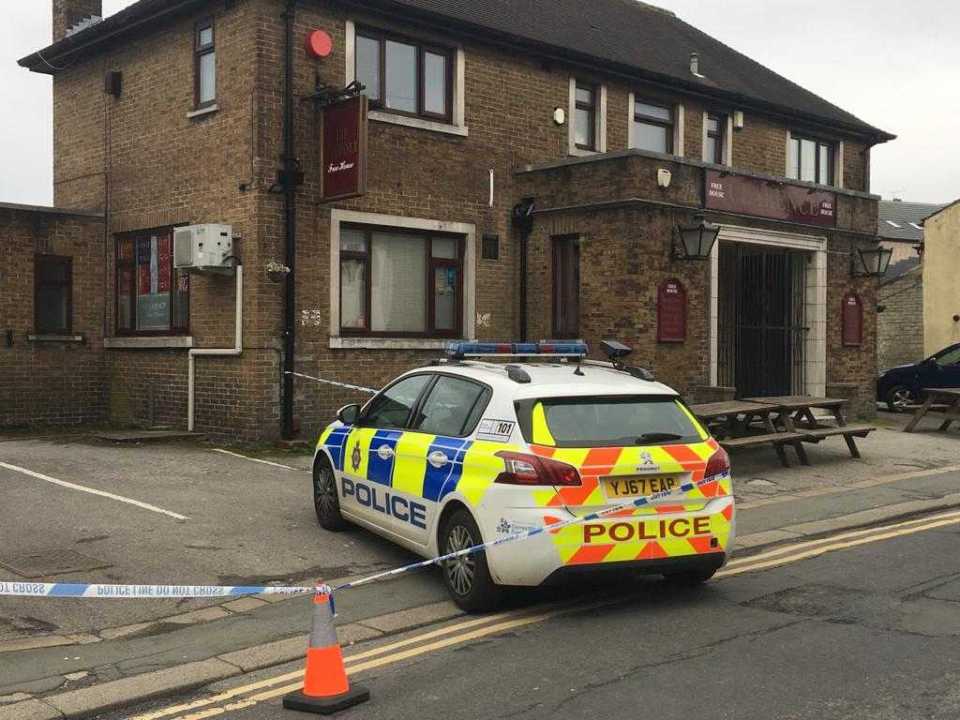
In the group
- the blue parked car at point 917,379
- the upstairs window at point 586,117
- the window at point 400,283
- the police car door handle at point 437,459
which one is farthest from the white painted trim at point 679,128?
the police car door handle at point 437,459

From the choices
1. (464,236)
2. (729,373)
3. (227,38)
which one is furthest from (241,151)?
(729,373)

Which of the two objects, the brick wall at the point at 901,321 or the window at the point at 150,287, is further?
the brick wall at the point at 901,321

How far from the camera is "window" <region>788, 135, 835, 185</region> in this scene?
74.1 feet

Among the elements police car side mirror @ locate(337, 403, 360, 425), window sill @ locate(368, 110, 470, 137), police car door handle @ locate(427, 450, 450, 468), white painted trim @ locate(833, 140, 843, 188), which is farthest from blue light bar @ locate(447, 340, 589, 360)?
white painted trim @ locate(833, 140, 843, 188)

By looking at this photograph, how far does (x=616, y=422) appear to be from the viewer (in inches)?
275

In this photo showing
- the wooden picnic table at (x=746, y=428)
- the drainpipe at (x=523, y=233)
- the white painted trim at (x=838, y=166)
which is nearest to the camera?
the wooden picnic table at (x=746, y=428)

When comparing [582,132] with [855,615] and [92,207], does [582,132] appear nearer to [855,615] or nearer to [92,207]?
[92,207]

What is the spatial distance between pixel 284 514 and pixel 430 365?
2.58 metres

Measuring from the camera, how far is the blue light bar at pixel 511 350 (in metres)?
8.53

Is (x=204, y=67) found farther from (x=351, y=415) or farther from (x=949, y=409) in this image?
(x=949, y=409)

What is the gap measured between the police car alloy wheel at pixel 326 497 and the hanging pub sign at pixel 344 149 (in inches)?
222

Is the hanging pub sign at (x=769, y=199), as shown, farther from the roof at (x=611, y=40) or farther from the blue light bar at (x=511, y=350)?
the blue light bar at (x=511, y=350)

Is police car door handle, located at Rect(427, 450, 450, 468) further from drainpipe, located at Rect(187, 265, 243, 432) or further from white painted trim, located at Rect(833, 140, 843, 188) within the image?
white painted trim, located at Rect(833, 140, 843, 188)

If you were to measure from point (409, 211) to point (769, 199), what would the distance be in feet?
19.3
